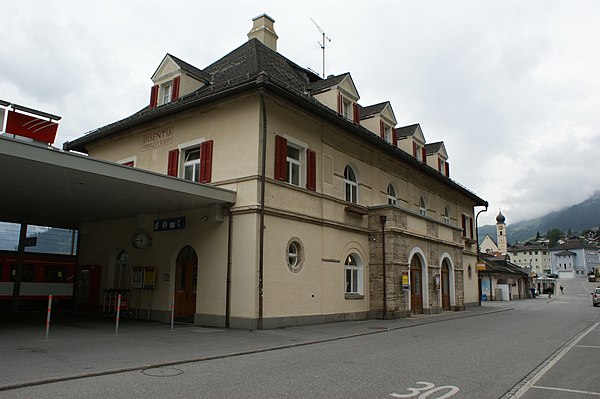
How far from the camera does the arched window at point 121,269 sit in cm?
2064

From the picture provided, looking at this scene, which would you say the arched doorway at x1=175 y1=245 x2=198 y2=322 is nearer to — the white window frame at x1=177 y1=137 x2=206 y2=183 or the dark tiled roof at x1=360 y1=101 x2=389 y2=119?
the white window frame at x1=177 y1=137 x2=206 y2=183

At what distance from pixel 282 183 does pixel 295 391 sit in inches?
410

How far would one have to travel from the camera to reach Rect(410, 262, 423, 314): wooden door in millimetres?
23328

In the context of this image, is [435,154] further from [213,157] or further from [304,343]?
[304,343]

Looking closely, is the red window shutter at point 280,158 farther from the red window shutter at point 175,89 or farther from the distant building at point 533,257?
the distant building at point 533,257

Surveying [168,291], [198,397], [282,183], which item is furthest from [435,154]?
[198,397]

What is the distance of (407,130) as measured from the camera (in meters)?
29.8

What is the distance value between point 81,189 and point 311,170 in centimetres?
805

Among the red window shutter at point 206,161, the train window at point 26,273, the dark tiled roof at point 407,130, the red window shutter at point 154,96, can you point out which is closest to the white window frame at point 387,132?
the dark tiled roof at point 407,130

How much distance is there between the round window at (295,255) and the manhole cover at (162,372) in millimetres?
8667

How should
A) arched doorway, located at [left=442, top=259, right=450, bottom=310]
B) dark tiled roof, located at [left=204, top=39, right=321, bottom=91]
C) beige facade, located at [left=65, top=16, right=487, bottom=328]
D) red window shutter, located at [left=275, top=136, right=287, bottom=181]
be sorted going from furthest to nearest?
arched doorway, located at [left=442, top=259, right=450, bottom=310]
dark tiled roof, located at [left=204, top=39, right=321, bottom=91]
red window shutter, located at [left=275, top=136, right=287, bottom=181]
beige facade, located at [left=65, top=16, right=487, bottom=328]

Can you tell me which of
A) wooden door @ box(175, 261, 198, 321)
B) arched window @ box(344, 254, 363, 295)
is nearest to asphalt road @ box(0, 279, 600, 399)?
wooden door @ box(175, 261, 198, 321)

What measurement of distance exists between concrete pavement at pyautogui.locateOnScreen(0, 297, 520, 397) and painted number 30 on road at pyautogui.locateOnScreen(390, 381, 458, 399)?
429cm

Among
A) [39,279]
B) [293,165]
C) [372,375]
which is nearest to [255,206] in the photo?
[293,165]
